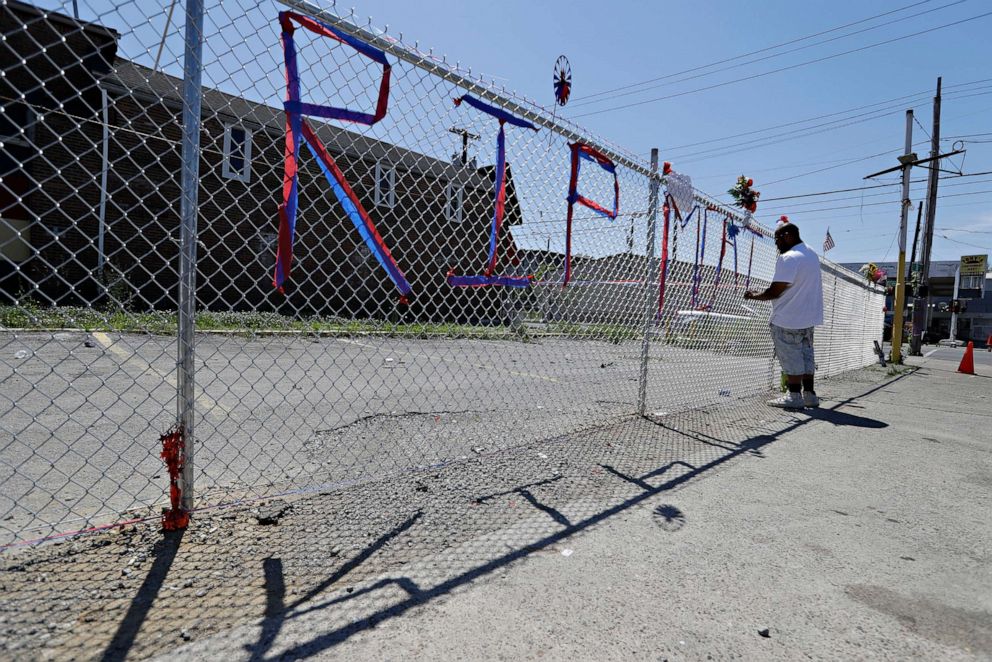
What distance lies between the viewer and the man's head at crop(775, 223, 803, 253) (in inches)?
244

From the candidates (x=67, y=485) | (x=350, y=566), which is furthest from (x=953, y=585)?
(x=67, y=485)

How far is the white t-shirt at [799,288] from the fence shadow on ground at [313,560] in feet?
10.6

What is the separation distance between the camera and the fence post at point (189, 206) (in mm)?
2193

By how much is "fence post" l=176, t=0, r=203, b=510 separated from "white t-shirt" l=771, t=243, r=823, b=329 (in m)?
5.53

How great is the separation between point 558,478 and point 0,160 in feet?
57.2

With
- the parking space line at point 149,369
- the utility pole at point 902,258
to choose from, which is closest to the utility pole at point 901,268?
the utility pole at point 902,258

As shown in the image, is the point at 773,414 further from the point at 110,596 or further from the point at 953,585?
→ the point at 110,596

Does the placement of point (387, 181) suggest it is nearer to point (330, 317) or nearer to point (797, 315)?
point (330, 317)

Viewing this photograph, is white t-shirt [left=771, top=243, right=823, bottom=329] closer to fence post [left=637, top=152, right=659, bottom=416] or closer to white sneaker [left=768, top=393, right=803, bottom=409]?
white sneaker [left=768, top=393, right=803, bottom=409]

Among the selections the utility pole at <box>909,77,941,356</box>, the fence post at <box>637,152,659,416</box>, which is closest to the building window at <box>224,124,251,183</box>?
the fence post at <box>637,152,659,416</box>

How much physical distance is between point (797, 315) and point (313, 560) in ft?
18.5

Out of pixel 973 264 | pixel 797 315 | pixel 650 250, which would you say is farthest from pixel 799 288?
pixel 973 264

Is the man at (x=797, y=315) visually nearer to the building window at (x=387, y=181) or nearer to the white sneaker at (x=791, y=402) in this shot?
the white sneaker at (x=791, y=402)

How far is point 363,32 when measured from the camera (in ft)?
8.96
